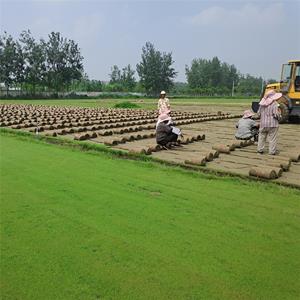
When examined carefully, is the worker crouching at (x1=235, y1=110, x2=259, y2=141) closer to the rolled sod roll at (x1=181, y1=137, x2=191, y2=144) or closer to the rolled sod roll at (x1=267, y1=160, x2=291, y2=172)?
the rolled sod roll at (x1=181, y1=137, x2=191, y2=144)

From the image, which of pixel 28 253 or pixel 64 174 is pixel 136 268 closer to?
pixel 28 253

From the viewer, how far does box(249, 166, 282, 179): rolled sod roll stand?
6.08m

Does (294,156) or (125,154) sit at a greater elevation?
(294,156)

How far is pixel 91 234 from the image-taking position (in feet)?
12.4

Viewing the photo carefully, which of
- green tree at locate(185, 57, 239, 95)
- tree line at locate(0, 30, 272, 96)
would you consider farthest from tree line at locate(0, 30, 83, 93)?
green tree at locate(185, 57, 239, 95)

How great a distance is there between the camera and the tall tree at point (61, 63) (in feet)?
202

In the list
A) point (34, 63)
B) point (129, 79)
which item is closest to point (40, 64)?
point (34, 63)

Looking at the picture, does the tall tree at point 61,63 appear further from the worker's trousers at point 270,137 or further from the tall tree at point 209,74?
the worker's trousers at point 270,137

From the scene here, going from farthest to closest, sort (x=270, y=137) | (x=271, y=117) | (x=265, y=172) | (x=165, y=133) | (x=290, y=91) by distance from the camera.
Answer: (x=290, y=91) < (x=165, y=133) < (x=270, y=137) < (x=271, y=117) < (x=265, y=172)

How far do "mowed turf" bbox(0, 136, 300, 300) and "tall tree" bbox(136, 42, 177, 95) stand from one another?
236ft

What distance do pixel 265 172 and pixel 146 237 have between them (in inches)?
120

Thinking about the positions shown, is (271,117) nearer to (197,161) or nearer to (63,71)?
(197,161)

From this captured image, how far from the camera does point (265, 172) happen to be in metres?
6.10

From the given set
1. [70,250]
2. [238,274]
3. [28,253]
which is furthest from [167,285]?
[28,253]
